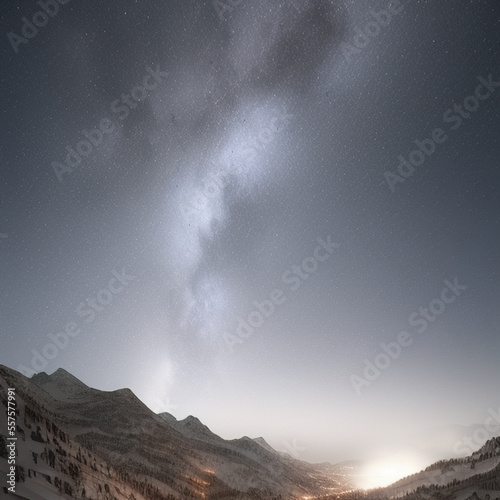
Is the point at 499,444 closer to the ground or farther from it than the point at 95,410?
closer to the ground

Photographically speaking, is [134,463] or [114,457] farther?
[114,457]

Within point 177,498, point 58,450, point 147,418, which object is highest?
point 147,418

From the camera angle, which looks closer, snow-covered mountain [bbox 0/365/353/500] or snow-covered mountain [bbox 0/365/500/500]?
snow-covered mountain [bbox 0/365/353/500]

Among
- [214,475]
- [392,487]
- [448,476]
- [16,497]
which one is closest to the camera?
[16,497]

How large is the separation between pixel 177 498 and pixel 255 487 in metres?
60.9

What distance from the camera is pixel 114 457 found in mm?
104250

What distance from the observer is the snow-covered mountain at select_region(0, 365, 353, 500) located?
37.1m

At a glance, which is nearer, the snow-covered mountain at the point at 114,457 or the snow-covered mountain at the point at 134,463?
the snow-covered mountain at the point at 114,457

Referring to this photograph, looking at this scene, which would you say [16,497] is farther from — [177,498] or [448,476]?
[448,476]

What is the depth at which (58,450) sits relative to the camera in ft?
145

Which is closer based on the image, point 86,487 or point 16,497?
point 16,497

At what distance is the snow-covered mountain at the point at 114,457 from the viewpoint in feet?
122

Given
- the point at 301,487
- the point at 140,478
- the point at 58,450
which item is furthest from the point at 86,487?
the point at 301,487

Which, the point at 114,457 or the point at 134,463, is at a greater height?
the point at 114,457
